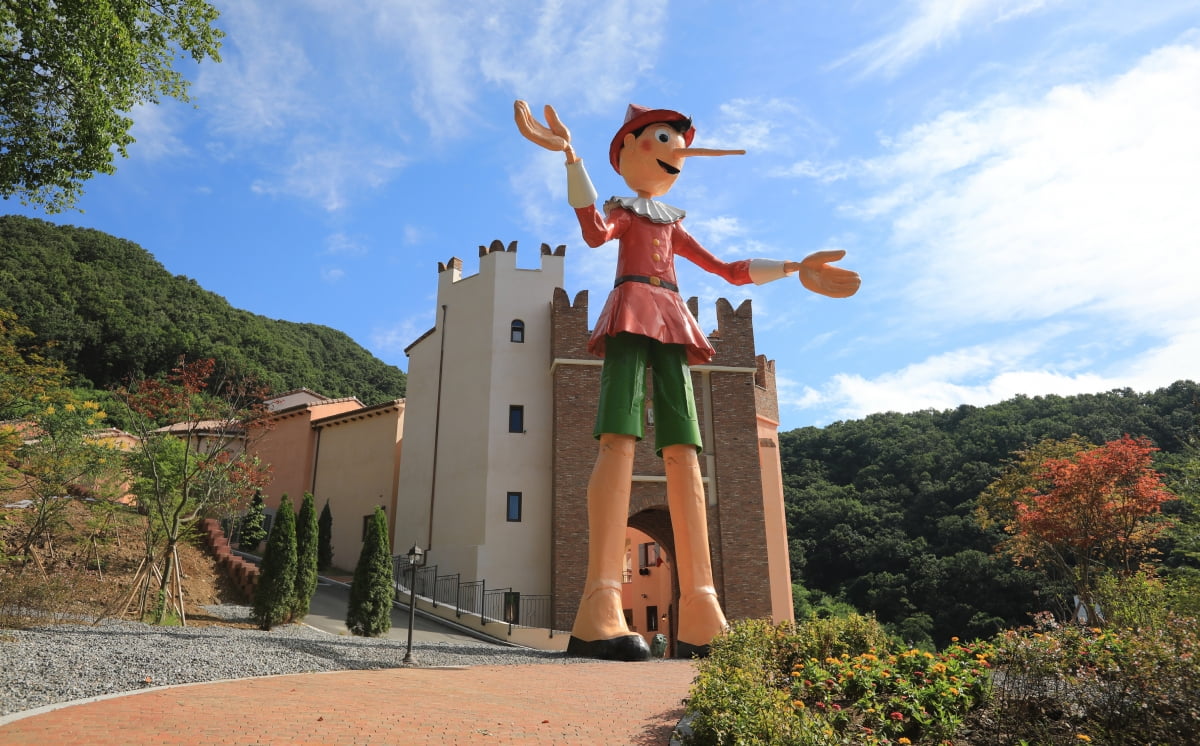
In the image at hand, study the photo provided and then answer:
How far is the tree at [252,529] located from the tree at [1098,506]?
20396mm

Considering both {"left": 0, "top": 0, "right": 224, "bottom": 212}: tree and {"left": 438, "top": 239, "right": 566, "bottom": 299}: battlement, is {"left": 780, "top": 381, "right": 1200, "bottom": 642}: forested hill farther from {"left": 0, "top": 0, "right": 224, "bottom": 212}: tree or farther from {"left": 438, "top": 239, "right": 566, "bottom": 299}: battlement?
{"left": 0, "top": 0, "right": 224, "bottom": 212}: tree

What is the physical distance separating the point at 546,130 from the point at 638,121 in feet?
5.59

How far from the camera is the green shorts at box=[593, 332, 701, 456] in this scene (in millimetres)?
10188

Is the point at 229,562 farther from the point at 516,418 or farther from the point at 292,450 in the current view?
the point at 292,450

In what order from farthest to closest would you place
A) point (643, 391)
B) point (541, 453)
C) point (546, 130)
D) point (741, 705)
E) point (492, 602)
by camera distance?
point (541, 453) < point (492, 602) < point (643, 391) < point (546, 130) < point (741, 705)

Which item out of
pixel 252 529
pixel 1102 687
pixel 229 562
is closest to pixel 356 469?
pixel 252 529

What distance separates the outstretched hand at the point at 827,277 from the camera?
1045 centimetres

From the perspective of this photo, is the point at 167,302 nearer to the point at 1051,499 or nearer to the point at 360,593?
the point at 360,593

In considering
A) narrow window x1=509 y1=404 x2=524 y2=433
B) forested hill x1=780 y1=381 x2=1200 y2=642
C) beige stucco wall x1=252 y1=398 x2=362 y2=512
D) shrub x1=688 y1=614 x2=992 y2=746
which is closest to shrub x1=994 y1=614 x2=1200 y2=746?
shrub x1=688 y1=614 x2=992 y2=746

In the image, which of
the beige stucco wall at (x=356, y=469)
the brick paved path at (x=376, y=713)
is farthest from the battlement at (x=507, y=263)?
the brick paved path at (x=376, y=713)

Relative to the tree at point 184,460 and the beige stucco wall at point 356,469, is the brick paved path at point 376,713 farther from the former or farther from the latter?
the beige stucco wall at point 356,469

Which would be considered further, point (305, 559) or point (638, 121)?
point (305, 559)

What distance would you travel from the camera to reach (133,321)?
39.8m

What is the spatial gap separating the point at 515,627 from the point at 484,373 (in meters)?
6.35
